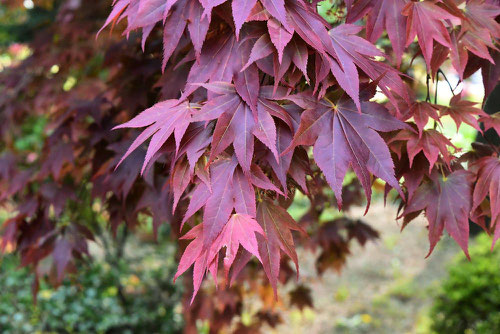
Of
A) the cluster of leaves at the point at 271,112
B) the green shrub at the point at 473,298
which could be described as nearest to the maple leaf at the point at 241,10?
the cluster of leaves at the point at 271,112

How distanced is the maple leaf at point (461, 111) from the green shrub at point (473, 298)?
2531mm

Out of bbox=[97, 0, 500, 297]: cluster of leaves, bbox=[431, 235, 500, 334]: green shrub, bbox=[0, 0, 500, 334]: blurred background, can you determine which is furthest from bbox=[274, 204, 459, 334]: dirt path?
bbox=[97, 0, 500, 297]: cluster of leaves

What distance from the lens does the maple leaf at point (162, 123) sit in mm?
1076

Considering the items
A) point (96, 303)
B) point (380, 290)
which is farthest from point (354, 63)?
point (380, 290)

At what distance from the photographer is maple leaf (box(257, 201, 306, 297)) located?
1119 mm

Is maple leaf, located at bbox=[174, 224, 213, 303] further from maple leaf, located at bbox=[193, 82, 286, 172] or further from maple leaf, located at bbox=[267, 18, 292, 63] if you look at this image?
maple leaf, located at bbox=[267, 18, 292, 63]

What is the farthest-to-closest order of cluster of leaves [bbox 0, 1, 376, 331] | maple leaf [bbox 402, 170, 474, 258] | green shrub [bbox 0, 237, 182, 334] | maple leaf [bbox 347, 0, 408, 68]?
green shrub [bbox 0, 237, 182, 334], cluster of leaves [bbox 0, 1, 376, 331], maple leaf [bbox 402, 170, 474, 258], maple leaf [bbox 347, 0, 408, 68]

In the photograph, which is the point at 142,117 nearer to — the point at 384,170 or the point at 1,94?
the point at 384,170

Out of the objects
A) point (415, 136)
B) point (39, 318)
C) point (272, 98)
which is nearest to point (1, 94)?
point (39, 318)

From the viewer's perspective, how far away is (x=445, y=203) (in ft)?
4.44

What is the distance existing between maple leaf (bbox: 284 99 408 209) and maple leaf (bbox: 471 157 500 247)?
391mm

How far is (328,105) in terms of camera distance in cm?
114

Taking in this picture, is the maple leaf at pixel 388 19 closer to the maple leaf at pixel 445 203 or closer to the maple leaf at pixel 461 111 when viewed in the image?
the maple leaf at pixel 461 111

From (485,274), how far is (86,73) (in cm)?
339
